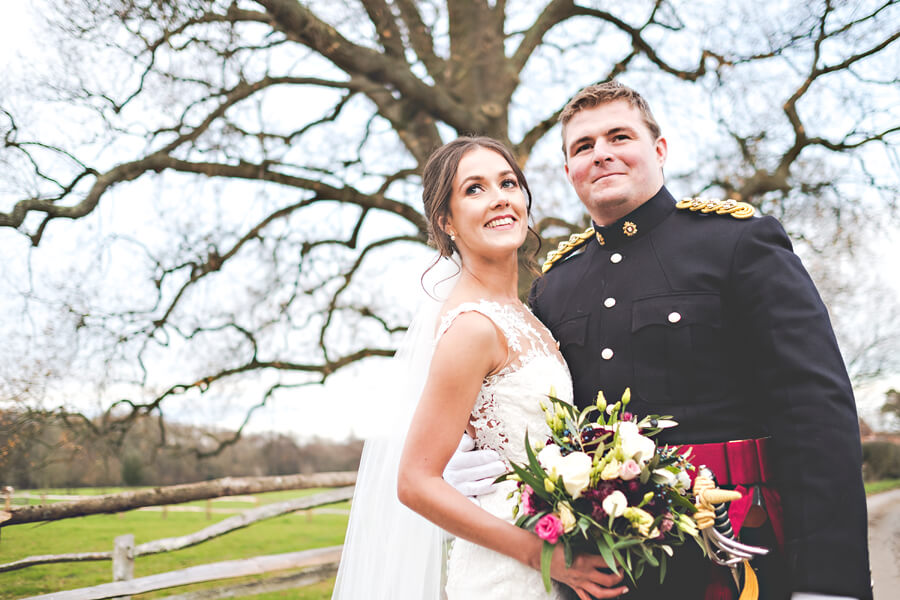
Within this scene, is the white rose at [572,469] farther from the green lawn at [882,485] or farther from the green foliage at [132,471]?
the green lawn at [882,485]

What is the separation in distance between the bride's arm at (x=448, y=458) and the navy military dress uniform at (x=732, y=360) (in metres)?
0.39

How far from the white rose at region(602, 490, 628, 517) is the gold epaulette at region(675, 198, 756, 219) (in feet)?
3.81

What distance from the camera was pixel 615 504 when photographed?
164cm

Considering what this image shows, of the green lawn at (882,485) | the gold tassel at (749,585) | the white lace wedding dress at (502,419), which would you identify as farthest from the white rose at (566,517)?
the green lawn at (882,485)

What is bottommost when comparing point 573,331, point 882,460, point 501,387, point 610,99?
point 882,460

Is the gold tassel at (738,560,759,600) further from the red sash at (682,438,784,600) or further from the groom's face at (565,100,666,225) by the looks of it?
the groom's face at (565,100,666,225)

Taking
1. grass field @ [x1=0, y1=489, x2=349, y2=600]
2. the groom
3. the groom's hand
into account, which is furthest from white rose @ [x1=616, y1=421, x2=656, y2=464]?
grass field @ [x1=0, y1=489, x2=349, y2=600]

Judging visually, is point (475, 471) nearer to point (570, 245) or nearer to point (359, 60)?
point (570, 245)

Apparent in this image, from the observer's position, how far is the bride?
1904 millimetres

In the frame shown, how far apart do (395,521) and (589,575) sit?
3.09 feet

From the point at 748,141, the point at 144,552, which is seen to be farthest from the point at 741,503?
the point at 748,141

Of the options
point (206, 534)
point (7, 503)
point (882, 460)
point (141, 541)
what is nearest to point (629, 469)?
point (7, 503)

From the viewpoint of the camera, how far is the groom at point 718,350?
1.84 meters

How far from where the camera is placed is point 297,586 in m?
6.78
